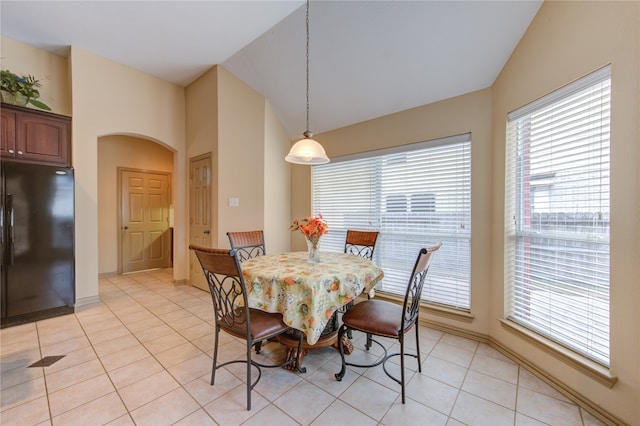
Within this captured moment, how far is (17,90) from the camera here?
2.93m

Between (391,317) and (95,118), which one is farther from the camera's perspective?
(95,118)

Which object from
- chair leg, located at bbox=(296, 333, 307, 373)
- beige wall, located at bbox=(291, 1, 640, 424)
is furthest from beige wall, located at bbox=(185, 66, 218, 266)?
beige wall, located at bbox=(291, 1, 640, 424)

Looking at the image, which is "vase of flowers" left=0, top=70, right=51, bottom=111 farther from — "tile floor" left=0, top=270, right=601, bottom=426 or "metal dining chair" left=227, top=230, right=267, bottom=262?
"metal dining chair" left=227, top=230, right=267, bottom=262

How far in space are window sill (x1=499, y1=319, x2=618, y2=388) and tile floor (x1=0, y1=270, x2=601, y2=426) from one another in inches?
9.7

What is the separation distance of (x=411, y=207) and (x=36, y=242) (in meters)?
4.28

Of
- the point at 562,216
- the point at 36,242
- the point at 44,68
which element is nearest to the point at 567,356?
the point at 562,216

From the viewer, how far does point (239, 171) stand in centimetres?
384

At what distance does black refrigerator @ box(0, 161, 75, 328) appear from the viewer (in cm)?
275

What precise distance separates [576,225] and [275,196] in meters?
3.41

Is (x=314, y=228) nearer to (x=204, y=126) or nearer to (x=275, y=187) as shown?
(x=275, y=187)

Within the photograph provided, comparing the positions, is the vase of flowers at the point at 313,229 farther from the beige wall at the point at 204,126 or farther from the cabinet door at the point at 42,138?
the cabinet door at the point at 42,138

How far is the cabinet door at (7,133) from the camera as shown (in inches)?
112

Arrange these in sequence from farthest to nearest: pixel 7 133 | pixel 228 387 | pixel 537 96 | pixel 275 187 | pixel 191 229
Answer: pixel 191 229 < pixel 275 187 < pixel 7 133 < pixel 537 96 < pixel 228 387

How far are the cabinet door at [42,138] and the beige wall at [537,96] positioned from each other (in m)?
3.92
